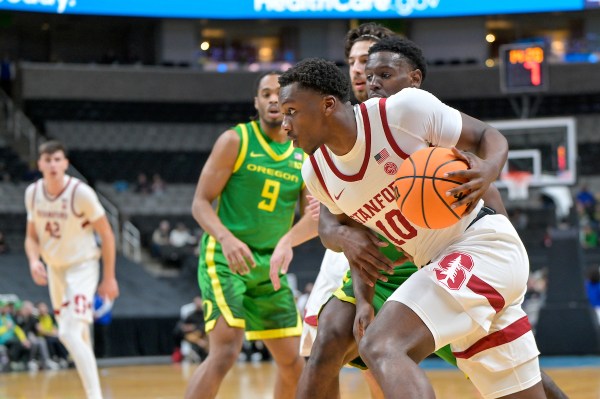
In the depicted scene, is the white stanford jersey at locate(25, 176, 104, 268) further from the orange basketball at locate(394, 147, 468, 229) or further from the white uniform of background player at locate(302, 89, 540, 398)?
the orange basketball at locate(394, 147, 468, 229)

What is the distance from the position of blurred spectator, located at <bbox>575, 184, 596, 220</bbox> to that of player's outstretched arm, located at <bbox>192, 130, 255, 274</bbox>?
60.5 feet

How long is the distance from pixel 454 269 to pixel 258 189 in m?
2.39

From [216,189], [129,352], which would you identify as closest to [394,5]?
[129,352]

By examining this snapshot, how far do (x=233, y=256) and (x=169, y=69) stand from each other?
22.7 meters

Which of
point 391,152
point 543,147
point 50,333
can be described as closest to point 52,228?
point 391,152

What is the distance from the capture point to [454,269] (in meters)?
3.74

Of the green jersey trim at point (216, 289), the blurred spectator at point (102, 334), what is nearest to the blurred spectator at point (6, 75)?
the blurred spectator at point (102, 334)

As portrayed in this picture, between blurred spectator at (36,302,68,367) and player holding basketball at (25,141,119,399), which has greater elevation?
player holding basketball at (25,141,119,399)

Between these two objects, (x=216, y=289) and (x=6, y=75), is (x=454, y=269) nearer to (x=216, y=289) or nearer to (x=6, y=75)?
(x=216, y=289)

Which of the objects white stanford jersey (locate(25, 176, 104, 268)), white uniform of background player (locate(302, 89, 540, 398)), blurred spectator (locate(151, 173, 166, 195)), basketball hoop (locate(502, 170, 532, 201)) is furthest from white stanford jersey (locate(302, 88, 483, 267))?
blurred spectator (locate(151, 173, 166, 195))

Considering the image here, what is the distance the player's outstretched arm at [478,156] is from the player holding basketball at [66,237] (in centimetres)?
436

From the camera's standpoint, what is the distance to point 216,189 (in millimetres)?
5848

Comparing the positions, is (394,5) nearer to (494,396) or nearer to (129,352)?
(129,352)

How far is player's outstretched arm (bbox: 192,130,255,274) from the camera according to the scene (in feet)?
18.3
